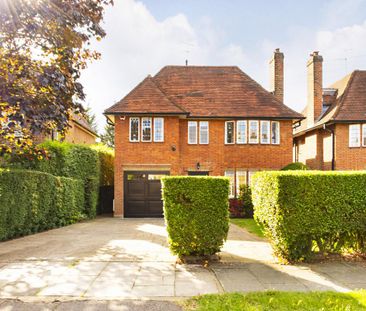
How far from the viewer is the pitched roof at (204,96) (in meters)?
18.4

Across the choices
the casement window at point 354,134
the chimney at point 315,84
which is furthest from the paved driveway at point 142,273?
the chimney at point 315,84

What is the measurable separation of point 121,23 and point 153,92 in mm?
8713

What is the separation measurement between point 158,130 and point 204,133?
2.93m

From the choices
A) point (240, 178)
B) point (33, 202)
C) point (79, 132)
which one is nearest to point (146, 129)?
point (240, 178)

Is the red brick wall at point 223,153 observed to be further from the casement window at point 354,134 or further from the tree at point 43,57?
the tree at point 43,57

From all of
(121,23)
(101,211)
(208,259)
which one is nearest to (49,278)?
(208,259)

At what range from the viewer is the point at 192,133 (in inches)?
760

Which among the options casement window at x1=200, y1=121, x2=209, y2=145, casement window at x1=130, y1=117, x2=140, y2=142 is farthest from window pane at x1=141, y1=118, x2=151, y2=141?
casement window at x1=200, y1=121, x2=209, y2=145

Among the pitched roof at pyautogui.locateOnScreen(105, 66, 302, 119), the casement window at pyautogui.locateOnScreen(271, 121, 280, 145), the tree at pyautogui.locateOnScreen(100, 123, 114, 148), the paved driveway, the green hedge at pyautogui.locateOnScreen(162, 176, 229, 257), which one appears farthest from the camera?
the tree at pyautogui.locateOnScreen(100, 123, 114, 148)

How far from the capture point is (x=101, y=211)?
2136 cm

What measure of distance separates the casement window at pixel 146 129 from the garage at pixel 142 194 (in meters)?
2.01

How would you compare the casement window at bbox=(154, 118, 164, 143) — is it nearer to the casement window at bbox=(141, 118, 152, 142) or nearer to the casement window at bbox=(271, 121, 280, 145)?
the casement window at bbox=(141, 118, 152, 142)

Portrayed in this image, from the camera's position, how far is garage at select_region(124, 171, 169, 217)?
1839 centimetres

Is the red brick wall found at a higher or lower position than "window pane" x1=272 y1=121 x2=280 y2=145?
lower
